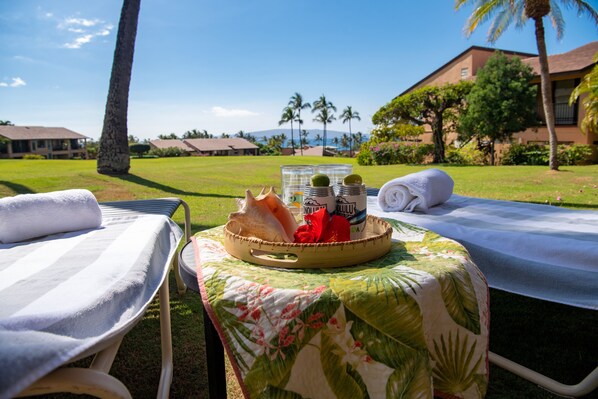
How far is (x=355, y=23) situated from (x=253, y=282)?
28.9 m

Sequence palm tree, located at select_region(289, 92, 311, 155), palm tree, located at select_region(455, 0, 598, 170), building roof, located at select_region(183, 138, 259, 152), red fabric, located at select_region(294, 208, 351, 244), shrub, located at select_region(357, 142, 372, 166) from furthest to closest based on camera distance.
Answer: building roof, located at select_region(183, 138, 259, 152) → palm tree, located at select_region(289, 92, 311, 155) → shrub, located at select_region(357, 142, 372, 166) → palm tree, located at select_region(455, 0, 598, 170) → red fabric, located at select_region(294, 208, 351, 244)

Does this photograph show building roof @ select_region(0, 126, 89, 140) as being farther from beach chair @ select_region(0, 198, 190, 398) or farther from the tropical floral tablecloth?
the tropical floral tablecloth

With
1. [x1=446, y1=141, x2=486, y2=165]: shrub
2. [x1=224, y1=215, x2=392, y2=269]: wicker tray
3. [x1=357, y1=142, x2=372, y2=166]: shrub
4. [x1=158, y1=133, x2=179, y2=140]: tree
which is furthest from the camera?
[x1=158, y1=133, x2=179, y2=140]: tree

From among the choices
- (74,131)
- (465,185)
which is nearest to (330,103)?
(74,131)

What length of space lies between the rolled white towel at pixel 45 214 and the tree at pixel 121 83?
6.41 metres

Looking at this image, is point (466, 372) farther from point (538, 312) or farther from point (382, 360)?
point (538, 312)

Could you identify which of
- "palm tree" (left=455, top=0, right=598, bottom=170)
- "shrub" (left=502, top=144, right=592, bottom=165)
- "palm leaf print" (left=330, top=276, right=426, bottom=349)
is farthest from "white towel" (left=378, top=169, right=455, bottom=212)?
"shrub" (left=502, top=144, right=592, bottom=165)

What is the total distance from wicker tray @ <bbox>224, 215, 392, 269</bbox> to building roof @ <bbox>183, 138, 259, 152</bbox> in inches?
2050

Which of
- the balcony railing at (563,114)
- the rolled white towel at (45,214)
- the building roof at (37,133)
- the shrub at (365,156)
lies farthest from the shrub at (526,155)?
the building roof at (37,133)

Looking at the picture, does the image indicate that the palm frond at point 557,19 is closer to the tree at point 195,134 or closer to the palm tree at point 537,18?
the palm tree at point 537,18

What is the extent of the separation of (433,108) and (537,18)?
674 centimetres

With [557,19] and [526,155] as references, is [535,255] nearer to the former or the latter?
[557,19]

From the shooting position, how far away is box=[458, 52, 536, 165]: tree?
15039mm

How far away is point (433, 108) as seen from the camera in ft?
56.2
